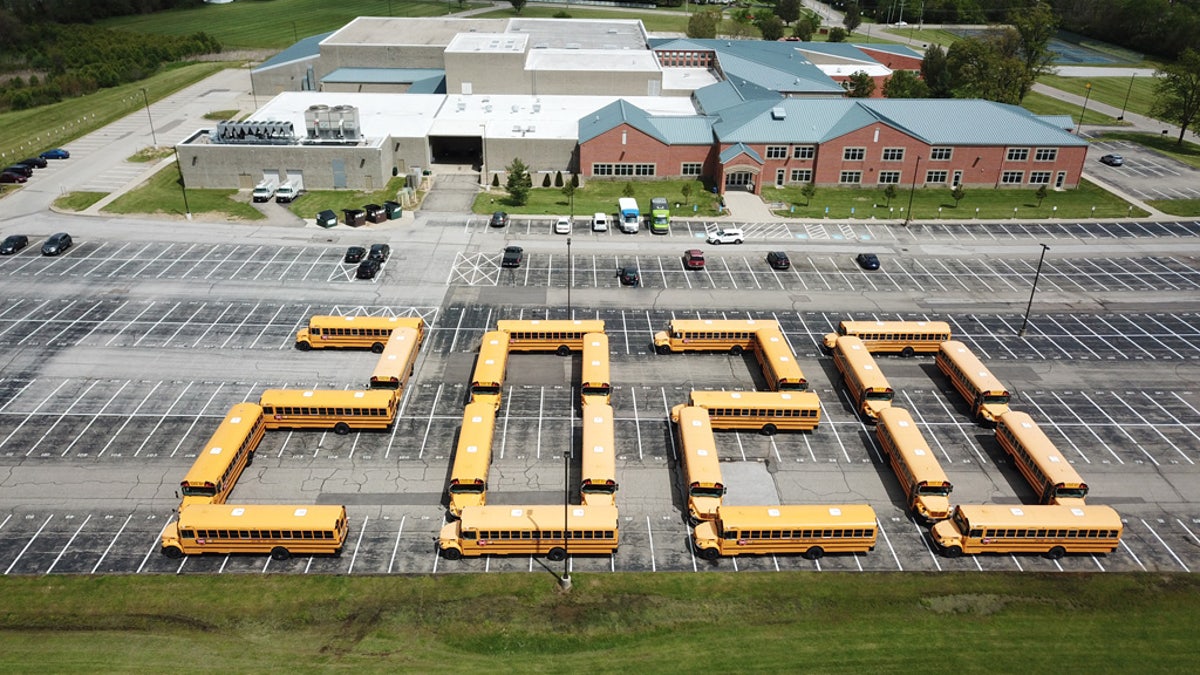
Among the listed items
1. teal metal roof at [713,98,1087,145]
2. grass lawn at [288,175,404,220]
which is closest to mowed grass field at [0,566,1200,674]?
grass lawn at [288,175,404,220]

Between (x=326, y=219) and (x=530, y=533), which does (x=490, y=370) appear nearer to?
(x=530, y=533)

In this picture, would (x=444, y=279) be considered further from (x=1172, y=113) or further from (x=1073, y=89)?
(x=1073, y=89)

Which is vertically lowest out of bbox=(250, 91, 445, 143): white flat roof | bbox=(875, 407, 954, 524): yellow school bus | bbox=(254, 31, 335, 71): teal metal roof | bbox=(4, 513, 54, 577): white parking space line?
bbox=(4, 513, 54, 577): white parking space line

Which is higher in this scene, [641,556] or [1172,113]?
[1172,113]

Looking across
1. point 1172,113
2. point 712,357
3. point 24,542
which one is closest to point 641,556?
point 712,357

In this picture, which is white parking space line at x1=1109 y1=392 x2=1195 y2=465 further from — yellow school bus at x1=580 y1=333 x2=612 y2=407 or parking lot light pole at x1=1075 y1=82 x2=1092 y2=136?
parking lot light pole at x1=1075 y1=82 x2=1092 y2=136

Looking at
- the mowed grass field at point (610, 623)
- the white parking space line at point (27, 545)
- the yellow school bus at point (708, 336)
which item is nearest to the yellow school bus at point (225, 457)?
the mowed grass field at point (610, 623)

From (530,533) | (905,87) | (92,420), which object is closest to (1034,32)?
(905,87)

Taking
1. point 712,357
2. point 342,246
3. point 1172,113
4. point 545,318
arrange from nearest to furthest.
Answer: point 712,357
point 545,318
point 342,246
point 1172,113
